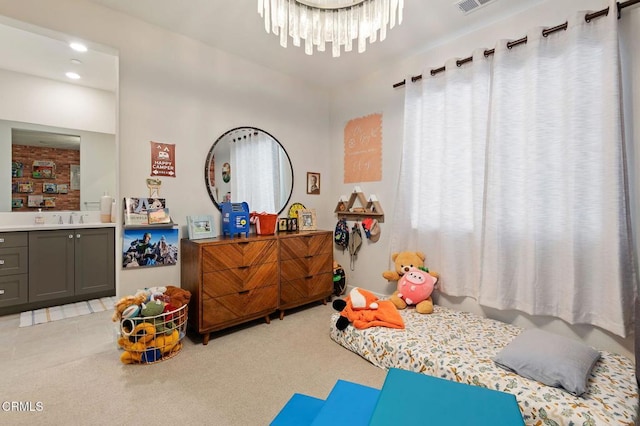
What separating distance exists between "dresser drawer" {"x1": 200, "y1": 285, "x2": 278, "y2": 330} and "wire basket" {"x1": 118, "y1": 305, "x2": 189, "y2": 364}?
242 millimetres

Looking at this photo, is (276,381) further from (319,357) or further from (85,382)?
(85,382)

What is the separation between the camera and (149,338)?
2.09 metres

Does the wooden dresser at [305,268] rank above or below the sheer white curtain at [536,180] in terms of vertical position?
below

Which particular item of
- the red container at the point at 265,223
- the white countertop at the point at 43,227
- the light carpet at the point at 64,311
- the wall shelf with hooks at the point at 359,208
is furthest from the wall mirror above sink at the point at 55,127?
the wall shelf with hooks at the point at 359,208

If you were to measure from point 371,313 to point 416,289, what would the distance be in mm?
507

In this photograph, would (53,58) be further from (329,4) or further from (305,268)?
(305,268)

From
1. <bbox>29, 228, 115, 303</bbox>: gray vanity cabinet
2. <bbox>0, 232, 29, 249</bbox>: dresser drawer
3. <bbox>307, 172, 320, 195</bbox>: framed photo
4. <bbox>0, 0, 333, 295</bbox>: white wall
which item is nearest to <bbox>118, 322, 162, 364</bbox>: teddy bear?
<bbox>0, 0, 333, 295</bbox>: white wall

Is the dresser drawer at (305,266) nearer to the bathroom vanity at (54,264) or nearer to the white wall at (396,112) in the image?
the white wall at (396,112)

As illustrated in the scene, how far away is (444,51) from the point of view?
278 centimetres

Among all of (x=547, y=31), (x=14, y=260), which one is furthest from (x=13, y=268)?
(x=547, y=31)

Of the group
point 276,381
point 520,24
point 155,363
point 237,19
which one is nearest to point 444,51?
point 520,24

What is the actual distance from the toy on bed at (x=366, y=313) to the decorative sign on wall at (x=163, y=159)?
194 centimetres

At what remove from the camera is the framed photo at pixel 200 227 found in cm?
267

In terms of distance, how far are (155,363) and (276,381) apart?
0.93m
